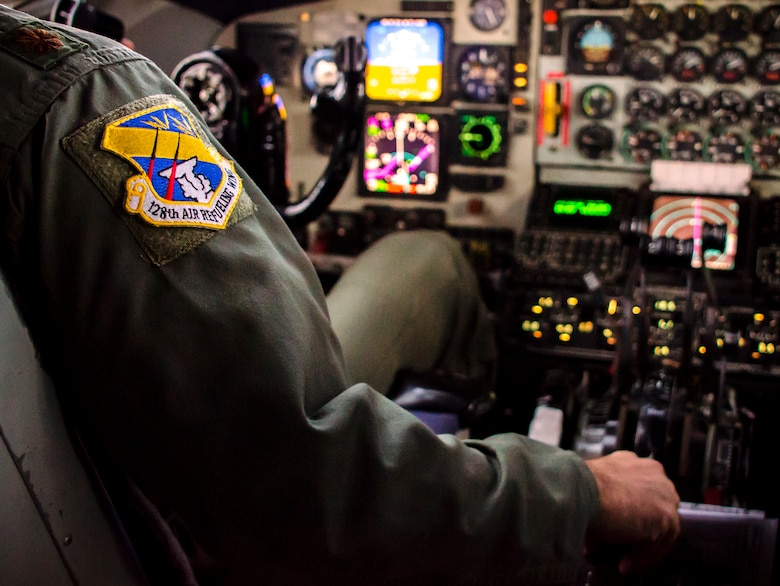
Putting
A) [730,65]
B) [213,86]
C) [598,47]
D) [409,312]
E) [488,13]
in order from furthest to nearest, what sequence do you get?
1. [488,13]
2. [598,47]
3. [730,65]
4. [213,86]
5. [409,312]

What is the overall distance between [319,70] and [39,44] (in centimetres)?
343

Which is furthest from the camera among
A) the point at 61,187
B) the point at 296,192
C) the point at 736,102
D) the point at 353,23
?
the point at 296,192

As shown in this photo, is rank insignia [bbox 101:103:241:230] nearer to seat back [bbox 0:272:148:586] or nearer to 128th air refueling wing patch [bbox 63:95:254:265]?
128th air refueling wing patch [bbox 63:95:254:265]

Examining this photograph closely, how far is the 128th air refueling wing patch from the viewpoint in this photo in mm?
767

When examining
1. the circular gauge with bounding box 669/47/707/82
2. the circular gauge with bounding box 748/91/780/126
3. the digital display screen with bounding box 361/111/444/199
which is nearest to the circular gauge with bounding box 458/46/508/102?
the digital display screen with bounding box 361/111/444/199

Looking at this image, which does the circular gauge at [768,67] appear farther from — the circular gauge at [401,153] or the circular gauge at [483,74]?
Result: the circular gauge at [401,153]

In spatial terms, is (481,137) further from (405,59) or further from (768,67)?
(768,67)

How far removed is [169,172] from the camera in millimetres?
797

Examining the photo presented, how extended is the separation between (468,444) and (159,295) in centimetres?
43

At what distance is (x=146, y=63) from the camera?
86cm

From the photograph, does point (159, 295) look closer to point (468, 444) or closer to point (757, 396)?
A: point (468, 444)

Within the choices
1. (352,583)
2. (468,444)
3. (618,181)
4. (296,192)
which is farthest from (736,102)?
(352,583)

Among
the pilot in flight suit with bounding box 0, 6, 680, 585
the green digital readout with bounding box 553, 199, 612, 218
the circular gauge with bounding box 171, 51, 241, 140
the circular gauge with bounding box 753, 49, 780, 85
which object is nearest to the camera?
the pilot in flight suit with bounding box 0, 6, 680, 585

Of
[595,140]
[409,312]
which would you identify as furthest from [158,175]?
[595,140]
